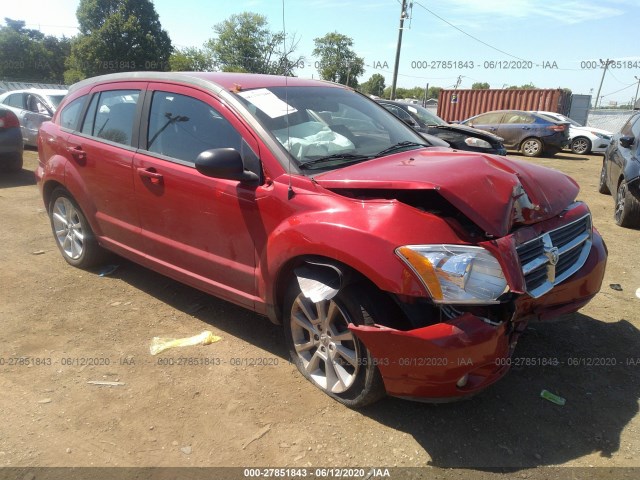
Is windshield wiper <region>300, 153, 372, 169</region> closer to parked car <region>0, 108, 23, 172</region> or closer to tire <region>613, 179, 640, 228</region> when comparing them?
tire <region>613, 179, 640, 228</region>

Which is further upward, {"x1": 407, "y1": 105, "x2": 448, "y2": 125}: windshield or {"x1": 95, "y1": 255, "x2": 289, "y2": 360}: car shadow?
{"x1": 407, "y1": 105, "x2": 448, "y2": 125}: windshield

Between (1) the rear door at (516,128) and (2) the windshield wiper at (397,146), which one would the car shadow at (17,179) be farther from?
(1) the rear door at (516,128)

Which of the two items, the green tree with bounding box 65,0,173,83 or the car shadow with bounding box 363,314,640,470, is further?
the green tree with bounding box 65,0,173,83

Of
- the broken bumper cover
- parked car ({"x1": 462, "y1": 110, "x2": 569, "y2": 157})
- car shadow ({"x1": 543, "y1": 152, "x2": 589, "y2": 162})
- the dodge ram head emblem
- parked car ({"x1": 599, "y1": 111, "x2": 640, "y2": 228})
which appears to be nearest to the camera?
Result: the broken bumper cover

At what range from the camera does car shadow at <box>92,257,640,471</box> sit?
2410 mm

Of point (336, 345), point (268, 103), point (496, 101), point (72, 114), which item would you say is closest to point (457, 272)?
point (336, 345)

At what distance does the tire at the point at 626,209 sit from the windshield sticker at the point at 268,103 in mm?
5108

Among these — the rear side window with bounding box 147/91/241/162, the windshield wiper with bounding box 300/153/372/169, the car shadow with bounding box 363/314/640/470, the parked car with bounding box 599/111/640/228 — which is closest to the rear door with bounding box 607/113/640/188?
the parked car with bounding box 599/111/640/228

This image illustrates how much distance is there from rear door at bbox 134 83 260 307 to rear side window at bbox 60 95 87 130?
1165mm

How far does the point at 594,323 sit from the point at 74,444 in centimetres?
359

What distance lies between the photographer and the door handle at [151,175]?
3.41 meters

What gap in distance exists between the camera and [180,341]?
3.45 m

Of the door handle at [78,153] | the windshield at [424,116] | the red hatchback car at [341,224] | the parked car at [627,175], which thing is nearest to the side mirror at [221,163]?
the red hatchback car at [341,224]

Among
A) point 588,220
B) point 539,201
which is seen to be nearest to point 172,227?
point 539,201
